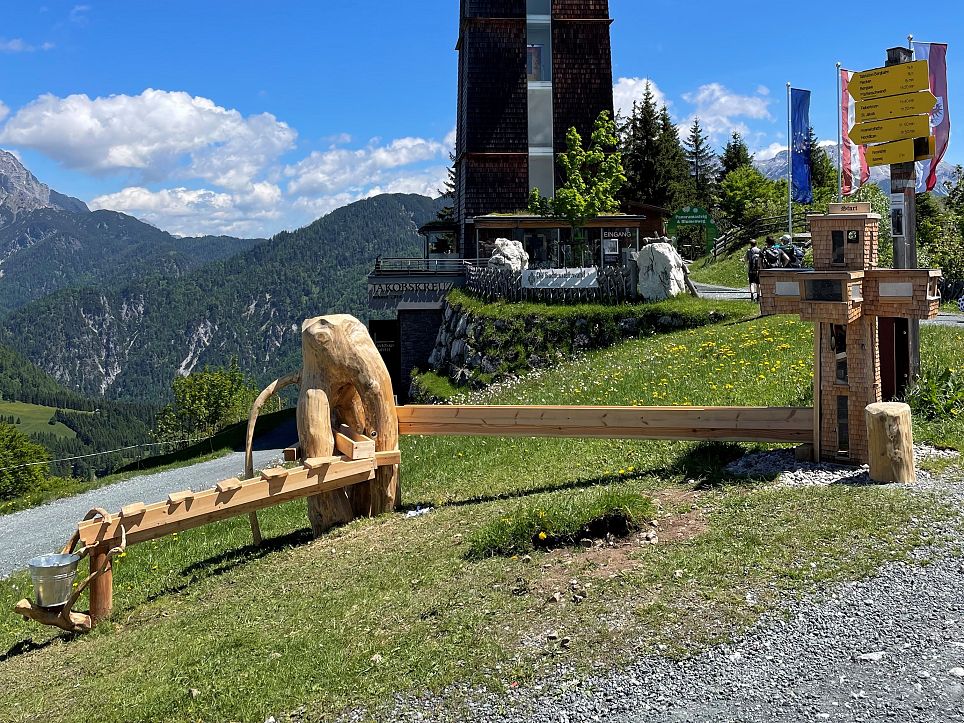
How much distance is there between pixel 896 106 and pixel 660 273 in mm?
18208

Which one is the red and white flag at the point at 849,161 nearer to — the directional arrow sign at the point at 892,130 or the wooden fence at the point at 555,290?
the wooden fence at the point at 555,290

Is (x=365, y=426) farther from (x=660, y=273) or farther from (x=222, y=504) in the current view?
(x=660, y=273)

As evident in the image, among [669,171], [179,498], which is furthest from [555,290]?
[669,171]

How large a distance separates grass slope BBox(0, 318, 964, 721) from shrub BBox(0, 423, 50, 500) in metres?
62.7

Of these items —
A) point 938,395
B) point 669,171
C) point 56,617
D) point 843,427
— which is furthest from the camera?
point 669,171

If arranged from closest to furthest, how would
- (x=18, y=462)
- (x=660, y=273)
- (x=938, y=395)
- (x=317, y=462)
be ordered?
1. (x=317, y=462)
2. (x=938, y=395)
3. (x=660, y=273)
4. (x=18, y=462)

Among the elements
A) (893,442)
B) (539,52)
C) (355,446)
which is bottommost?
(355,446)

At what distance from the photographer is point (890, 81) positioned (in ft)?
41.2

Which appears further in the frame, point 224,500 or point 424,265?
point 424,265

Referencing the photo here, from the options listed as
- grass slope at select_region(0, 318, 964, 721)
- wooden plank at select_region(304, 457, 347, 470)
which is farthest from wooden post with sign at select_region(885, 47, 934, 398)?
wooden plank at select_region(304, 457, 347, 470)

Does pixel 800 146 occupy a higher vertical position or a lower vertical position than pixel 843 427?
higher

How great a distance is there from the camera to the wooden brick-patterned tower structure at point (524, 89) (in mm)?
47531

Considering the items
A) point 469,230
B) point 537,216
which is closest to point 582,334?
point 537,216

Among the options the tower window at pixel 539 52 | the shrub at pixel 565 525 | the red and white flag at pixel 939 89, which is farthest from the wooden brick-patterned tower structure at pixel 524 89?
the shrub at pixel 565 525
